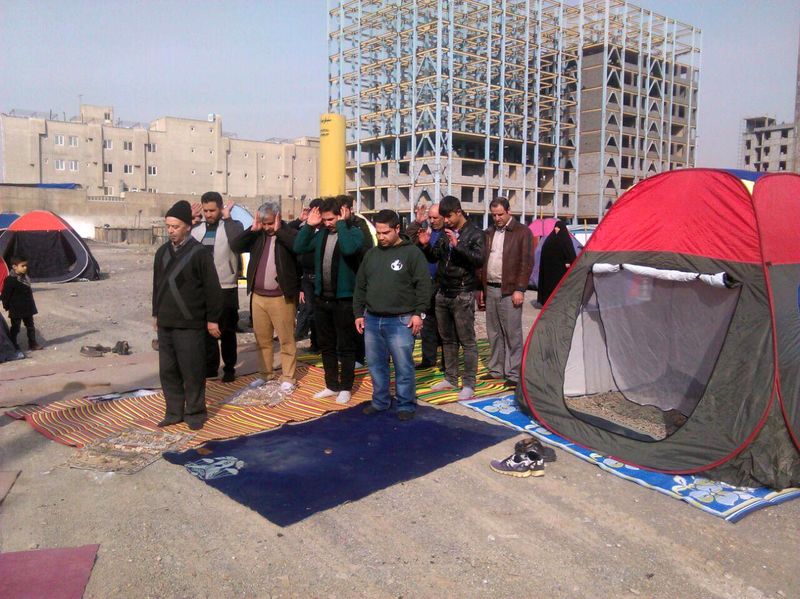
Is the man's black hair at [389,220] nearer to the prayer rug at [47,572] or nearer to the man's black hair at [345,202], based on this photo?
the man's black hair at [345,202]

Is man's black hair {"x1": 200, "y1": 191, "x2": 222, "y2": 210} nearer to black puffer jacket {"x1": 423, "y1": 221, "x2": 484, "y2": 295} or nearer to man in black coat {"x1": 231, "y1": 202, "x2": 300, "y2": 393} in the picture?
man in black coat {"x1": 231, "y1": 202, "x2": 300, "y2": 393}

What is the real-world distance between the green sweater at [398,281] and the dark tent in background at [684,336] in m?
1.08

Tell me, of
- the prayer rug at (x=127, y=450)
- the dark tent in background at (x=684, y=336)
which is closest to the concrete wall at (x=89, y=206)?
the dark tent in background at (x=684, y=336)

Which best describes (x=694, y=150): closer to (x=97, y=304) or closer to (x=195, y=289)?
(x=97, y=304)

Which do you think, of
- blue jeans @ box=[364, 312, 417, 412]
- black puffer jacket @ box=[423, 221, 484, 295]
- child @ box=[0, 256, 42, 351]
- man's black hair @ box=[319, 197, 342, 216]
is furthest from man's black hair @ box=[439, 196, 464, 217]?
child @ box=[0, 256, 42, 351]

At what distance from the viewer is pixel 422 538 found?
12.0 feet

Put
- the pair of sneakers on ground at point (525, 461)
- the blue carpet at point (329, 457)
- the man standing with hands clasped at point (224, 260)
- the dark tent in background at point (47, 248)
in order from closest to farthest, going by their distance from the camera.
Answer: the blue carpet at point (329, 457), the pair of sneakers on ground at point (525, 461), the man standing with hands clasped at point (224, 260), the dark tent in background at point (47, 248)

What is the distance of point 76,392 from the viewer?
6.97 meters

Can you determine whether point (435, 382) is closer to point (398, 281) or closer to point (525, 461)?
point (398, 281)

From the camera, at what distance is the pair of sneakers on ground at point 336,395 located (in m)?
6.27

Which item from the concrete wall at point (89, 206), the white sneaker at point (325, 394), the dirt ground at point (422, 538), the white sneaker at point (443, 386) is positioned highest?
the concrete wall at point (89, 206)

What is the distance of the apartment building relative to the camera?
59.7 meters

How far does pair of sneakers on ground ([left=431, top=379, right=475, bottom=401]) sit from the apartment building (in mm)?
60953

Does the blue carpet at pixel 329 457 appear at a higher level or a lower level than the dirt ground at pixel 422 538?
higher
